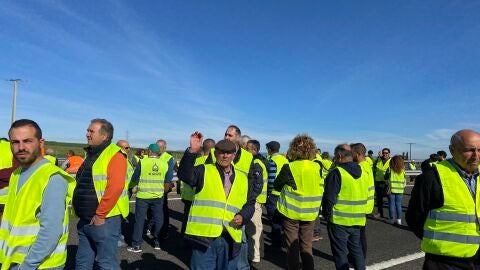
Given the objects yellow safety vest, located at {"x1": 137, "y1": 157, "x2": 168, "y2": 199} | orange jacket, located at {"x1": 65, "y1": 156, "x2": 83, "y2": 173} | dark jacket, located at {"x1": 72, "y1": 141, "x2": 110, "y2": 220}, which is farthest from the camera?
orange jacket, located at {"x1": 65, "y1": 156, "x2": 83, "y2": 173}

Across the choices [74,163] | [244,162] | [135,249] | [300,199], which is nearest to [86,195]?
[244,162]

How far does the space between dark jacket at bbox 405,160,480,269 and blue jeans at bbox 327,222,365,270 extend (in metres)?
1.62

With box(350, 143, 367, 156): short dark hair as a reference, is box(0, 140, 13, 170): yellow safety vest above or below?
below

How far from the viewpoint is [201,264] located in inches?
140

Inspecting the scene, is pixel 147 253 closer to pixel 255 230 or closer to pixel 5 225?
pixel 255 230

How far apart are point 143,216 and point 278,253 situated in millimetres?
2556

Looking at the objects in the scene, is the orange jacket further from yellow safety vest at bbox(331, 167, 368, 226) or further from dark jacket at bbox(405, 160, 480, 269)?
dark jacket at bbox(405, 160, 480, 269)

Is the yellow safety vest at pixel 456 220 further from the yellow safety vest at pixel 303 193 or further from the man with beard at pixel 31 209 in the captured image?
the man with beard at pixel 31 209

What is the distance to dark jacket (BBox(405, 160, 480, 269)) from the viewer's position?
2.91 m

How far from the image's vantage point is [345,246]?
4.73m

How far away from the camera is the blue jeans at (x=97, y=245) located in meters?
3.89

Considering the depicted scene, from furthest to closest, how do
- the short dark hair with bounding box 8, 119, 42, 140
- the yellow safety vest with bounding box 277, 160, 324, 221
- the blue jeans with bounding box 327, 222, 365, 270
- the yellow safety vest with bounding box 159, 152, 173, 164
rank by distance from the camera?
1. the yellow safety vest with bounding box 159, 152, 173, 164
2. the yellow safety vest with bounding box 277, 160, 324, 221
3. the blue jeans with bounding box 327, 222, 365, 270
4. the short dark hair with bounding box 8, 119, 42, 140

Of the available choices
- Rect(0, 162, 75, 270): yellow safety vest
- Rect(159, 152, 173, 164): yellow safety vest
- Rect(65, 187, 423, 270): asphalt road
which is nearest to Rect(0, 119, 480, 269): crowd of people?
Rect(0, 162, 75, 270): yellow safety vest

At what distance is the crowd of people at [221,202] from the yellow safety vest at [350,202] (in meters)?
0.01
